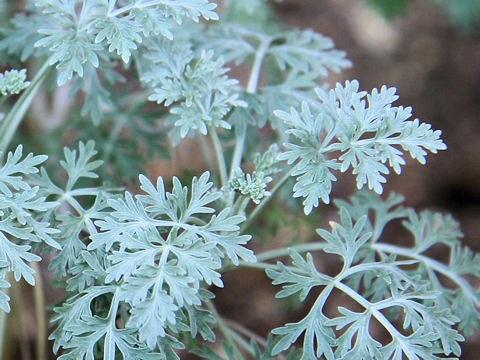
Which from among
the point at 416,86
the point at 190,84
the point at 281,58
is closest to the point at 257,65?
the point at 281,58

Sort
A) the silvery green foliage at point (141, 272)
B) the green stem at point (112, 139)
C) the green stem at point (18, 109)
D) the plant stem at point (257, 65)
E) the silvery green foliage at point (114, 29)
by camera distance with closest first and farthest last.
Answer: the silvery green foliage at point (141, 272) → the silvery green foliage at point (114, 29) → the green stem at point (18, 109) → the plant stem at point (257, 65) → the green stem at point (112, 139)

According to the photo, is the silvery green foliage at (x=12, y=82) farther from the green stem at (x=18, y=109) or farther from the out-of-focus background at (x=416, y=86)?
the out-of-focus background at (x=416, y=86)

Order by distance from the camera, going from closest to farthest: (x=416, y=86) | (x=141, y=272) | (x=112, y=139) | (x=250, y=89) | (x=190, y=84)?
(x=141, y=272), (x=190, y=84), (x=250, y=89), (x=112, y=139), (x=416, y=86)

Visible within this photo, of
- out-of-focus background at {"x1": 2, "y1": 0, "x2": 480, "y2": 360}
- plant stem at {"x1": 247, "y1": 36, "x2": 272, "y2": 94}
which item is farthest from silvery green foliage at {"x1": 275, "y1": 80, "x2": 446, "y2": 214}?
out-of-focus background at {"x1": 2, "y1": 0, "x2": 480, "y2": 360}

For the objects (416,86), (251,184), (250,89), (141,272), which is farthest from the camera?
(416,86)

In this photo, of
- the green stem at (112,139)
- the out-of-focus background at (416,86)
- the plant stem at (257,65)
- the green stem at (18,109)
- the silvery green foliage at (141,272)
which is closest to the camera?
the silvery green foliage at (141,272)

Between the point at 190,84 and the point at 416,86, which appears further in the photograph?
the point at 416,86

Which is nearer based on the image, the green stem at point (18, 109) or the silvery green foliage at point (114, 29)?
the silvery green foliage at point (114, 29)

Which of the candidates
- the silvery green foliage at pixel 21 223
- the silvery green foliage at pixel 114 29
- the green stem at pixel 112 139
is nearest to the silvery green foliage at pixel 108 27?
the silvery green foliage at pixel 114 29

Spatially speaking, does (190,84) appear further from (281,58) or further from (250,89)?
(281,58)
